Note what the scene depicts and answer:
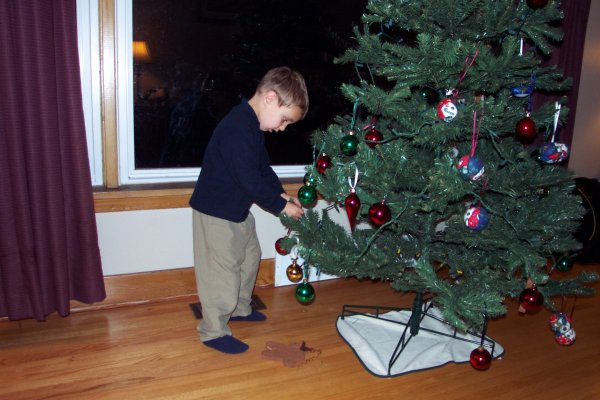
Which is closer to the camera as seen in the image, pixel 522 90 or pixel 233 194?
pixel 522 90

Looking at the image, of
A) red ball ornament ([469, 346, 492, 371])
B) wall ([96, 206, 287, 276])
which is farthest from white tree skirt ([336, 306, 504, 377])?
wall ([96, 206, 287, 276])

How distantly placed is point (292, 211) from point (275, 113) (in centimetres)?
38

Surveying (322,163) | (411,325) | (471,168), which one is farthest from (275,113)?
(411,325)

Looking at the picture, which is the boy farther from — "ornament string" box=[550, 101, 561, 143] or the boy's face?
"ornament string" box=[550, 101, 561, 143]

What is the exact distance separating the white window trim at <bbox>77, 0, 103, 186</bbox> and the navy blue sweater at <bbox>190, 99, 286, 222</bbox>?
592 mm

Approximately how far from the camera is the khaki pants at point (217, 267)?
187 cm

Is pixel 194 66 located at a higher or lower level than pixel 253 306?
higher

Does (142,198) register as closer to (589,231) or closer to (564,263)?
(564,263)

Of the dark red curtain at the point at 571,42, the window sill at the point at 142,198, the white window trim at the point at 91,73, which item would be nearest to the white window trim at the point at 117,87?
the white window trim at the point at 91,73

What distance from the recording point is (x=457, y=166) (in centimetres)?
135

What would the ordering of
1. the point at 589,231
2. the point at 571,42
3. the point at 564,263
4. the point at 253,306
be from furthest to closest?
the point at 589,231, the point at 571,42, the point at 253,306, the point at 564,263

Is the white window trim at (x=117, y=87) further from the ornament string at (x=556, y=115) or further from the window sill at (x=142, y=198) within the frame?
the ornament string at (x=556, y=115)

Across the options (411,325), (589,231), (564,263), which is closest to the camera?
(564,263)

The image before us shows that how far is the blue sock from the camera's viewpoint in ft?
6.09
